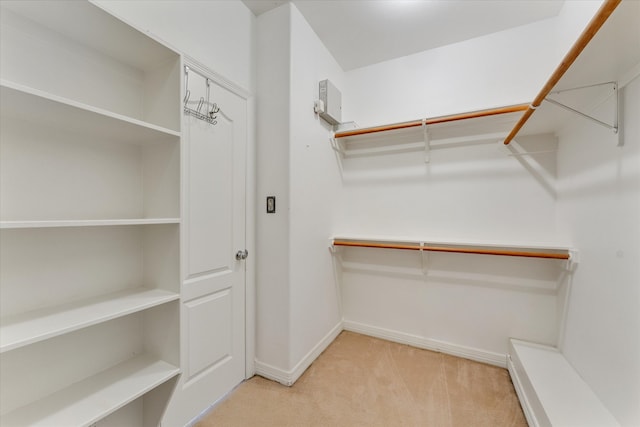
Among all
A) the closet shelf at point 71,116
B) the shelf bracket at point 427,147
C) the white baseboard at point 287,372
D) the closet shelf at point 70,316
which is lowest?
the white baseboard at point 287,372

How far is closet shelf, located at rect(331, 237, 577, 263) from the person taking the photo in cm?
178

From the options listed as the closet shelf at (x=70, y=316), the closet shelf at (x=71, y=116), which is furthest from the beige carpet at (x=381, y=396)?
the closet shelf at (x=71, y=116)

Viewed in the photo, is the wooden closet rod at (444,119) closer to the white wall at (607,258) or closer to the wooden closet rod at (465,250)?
the white wall at (607,258)

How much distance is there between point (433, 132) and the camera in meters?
2.36

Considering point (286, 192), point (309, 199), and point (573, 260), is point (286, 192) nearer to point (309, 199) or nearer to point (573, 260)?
point (309, 199)

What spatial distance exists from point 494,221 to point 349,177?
138cm

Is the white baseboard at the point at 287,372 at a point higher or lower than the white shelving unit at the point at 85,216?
lower

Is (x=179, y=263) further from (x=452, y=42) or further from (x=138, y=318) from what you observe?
(x=452, y=42)

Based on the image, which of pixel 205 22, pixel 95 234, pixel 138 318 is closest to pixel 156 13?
pixel 205 22

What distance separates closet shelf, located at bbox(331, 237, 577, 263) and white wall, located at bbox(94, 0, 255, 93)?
1612mm

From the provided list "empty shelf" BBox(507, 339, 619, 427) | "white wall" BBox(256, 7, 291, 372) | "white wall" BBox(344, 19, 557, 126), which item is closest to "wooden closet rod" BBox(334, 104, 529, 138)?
"white wall" BBox(344, 19, 557, 126)

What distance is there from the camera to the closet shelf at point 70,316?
33.5 inches

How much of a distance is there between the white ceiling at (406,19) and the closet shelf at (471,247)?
180 centimetres

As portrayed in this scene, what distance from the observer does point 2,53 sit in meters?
0.96
